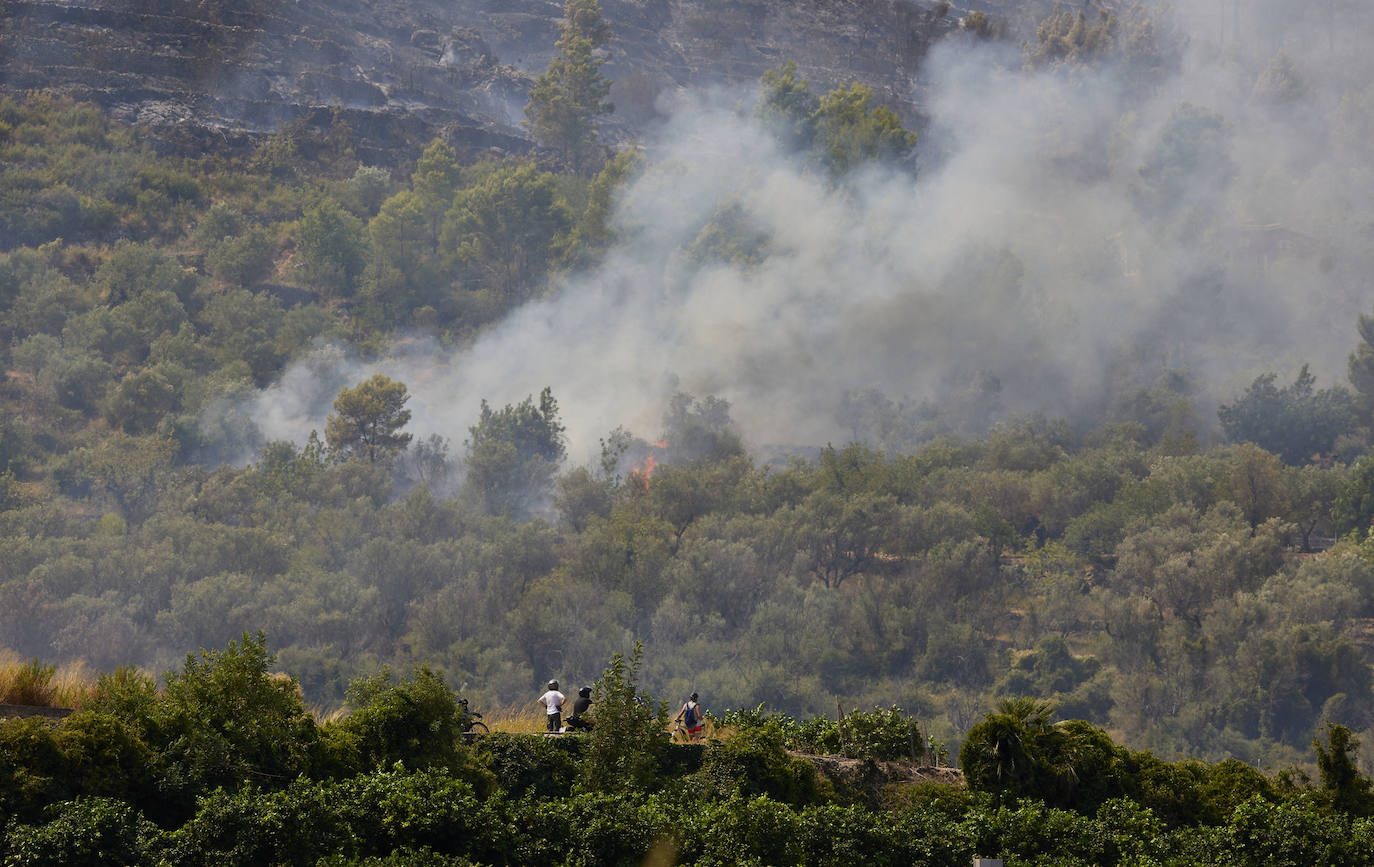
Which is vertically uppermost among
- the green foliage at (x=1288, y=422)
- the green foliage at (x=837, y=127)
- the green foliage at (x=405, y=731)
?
the green foliage at (x=837, y=127)

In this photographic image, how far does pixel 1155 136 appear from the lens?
120m

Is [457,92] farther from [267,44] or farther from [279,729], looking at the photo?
[279,729]

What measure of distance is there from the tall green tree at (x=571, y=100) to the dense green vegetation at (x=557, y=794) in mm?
97944

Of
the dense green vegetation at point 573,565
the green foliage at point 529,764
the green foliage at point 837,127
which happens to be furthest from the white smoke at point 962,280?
the green foliage at point 529,764

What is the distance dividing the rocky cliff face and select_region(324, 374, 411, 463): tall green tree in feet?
114

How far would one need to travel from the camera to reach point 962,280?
106 meters

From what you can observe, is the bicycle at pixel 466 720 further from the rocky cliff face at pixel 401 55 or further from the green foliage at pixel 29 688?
the rocky cliff face at pixel 401 55

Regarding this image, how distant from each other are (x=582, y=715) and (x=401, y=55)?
111 metres

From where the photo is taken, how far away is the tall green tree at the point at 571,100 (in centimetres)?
11762

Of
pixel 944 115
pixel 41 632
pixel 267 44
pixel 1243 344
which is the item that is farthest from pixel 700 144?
pixel 41 632

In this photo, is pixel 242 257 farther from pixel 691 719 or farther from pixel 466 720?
pixel 466 720

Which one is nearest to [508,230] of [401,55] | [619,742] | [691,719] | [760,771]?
[401,55]

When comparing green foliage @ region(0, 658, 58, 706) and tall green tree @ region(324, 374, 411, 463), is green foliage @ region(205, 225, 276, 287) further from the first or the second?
green foliage @ region(0, 658, 58, 706)

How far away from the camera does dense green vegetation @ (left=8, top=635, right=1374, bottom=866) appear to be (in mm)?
18000
